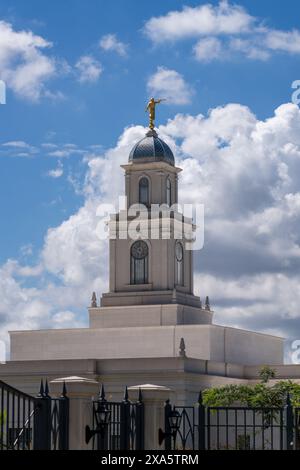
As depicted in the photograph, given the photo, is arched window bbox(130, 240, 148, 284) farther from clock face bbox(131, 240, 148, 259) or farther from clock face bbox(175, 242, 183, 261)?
clock face bbox(175, 242, 183, 261)

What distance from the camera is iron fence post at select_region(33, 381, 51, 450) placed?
20.7 m

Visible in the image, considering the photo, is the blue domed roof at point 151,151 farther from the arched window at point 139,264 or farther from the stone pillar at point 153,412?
the stone pillar at point 153,412

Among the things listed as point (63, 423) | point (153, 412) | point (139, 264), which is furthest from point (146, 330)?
point (63, 423)

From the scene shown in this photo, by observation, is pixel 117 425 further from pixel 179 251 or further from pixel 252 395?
pixel 179 251

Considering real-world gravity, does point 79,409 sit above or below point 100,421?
above

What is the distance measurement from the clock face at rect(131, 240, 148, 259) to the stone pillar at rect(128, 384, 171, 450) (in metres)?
46.6

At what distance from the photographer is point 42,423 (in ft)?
68.3

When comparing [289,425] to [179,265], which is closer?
[289,425]

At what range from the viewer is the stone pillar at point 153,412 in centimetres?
2481

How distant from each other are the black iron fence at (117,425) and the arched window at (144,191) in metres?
47.1

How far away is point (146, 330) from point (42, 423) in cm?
4846

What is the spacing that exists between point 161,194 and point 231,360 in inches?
422

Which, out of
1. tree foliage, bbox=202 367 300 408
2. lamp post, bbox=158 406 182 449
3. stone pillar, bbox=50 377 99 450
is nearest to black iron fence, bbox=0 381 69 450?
stone pillar, bbox=50 377 99 450

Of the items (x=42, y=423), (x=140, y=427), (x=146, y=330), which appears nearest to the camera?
(x=42, y=423)
